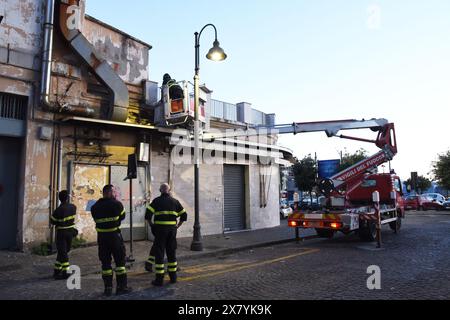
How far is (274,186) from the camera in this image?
64.4 feet

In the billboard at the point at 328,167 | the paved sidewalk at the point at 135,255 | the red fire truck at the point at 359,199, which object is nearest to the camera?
Result: the paved sidewalk at the point at 135,255

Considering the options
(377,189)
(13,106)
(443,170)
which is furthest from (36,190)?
(443,170)

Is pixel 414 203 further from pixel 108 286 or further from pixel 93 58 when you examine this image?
pixel 108 286

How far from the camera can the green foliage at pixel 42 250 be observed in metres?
10.5

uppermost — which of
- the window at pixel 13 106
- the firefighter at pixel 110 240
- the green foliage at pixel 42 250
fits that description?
the window at pixel 13 106

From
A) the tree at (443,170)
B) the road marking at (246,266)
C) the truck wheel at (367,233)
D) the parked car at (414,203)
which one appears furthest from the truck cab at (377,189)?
the tree at (443,170)

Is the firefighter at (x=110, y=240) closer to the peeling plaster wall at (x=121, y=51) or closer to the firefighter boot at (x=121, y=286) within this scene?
the firefighter boot at (x=121, y=286)

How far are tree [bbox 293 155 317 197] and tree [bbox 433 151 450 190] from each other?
13.5 m

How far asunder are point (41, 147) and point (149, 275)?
537 centimetres

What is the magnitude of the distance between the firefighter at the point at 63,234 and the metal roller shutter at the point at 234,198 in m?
9.27
